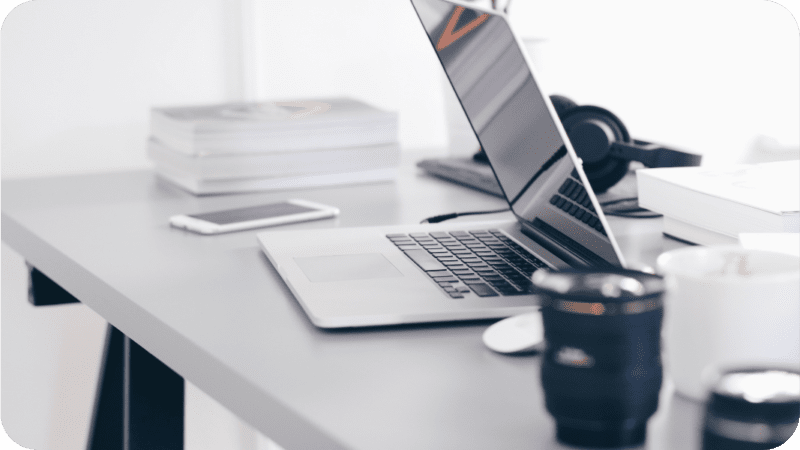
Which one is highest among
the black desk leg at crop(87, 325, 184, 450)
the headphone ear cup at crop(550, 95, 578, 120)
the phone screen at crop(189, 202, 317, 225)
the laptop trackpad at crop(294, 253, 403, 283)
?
the headphone ear cup at crop(550, 95, 578, 120)

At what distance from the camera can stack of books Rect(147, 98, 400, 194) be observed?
1234 millimetres

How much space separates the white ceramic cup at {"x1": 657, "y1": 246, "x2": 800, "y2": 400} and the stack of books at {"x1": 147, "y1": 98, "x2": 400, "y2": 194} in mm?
841

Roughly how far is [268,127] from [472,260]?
54 cm

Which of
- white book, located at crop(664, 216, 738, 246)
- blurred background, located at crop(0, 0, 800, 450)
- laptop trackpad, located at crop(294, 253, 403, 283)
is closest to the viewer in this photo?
laptop trackpad, located at crop(294, 253, 403, 283)

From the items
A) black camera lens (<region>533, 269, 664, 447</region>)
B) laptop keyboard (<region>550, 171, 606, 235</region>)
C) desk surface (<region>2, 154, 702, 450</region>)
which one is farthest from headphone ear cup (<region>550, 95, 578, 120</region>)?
black camera lens (<region>533, 269, 664, 447</region>)

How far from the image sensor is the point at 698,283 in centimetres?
47

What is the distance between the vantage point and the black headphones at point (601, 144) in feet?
3.58

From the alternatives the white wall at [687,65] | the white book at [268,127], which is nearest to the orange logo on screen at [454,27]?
the white book at [268,127]

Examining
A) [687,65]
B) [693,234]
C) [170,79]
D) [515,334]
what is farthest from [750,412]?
[687,65]

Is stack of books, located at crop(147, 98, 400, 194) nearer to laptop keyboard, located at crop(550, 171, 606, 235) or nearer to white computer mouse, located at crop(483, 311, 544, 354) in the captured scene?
laptop keyboard, located at crop(550, 171, 606, 235)

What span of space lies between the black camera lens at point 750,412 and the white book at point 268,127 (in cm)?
95

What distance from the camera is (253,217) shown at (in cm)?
105

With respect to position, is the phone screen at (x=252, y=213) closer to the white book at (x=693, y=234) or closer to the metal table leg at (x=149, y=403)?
the metal table leg at (x=149, y=403)

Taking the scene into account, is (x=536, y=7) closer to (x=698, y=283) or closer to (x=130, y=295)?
(x=130, y=295)
